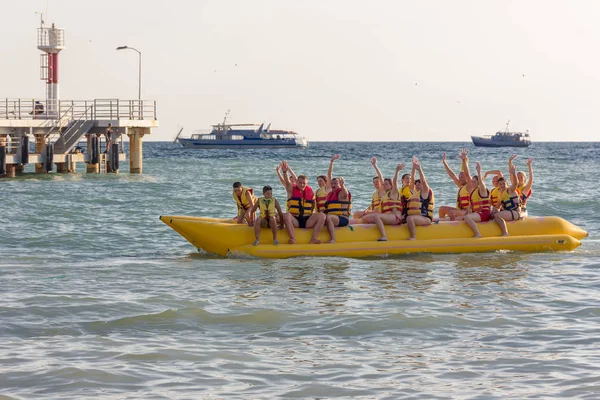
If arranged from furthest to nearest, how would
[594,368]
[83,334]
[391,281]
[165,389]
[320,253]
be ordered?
[320,253]
[391,281]
[83,334]
[594,368]
[165,389]

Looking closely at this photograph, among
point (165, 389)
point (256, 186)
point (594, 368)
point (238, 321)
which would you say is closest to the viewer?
point (165, 389)

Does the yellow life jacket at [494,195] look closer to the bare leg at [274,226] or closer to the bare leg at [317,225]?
the bare leg at [317,225]

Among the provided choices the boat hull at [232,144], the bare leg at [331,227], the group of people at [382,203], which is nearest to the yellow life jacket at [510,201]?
the group of people at [382,203]

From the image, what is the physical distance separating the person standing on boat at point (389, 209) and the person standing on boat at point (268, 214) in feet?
4.33

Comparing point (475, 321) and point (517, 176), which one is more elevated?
point (517, 176)

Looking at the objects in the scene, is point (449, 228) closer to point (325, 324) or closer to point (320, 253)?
point (320, 253)

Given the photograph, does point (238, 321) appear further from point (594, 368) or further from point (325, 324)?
point (594, 368)

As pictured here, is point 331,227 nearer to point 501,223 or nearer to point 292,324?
point 501,223

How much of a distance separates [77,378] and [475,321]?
385 centimetres

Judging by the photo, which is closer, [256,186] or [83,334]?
A: [83,334]

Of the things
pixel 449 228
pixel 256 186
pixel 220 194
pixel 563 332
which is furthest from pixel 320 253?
pixel 256 186

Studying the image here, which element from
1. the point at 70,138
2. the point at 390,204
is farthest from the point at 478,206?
the point at 70,138

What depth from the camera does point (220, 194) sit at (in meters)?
27.8

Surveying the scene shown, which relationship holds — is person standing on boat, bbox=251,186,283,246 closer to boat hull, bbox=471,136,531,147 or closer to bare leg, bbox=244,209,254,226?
bare leg, bbox=244,209,254,226
